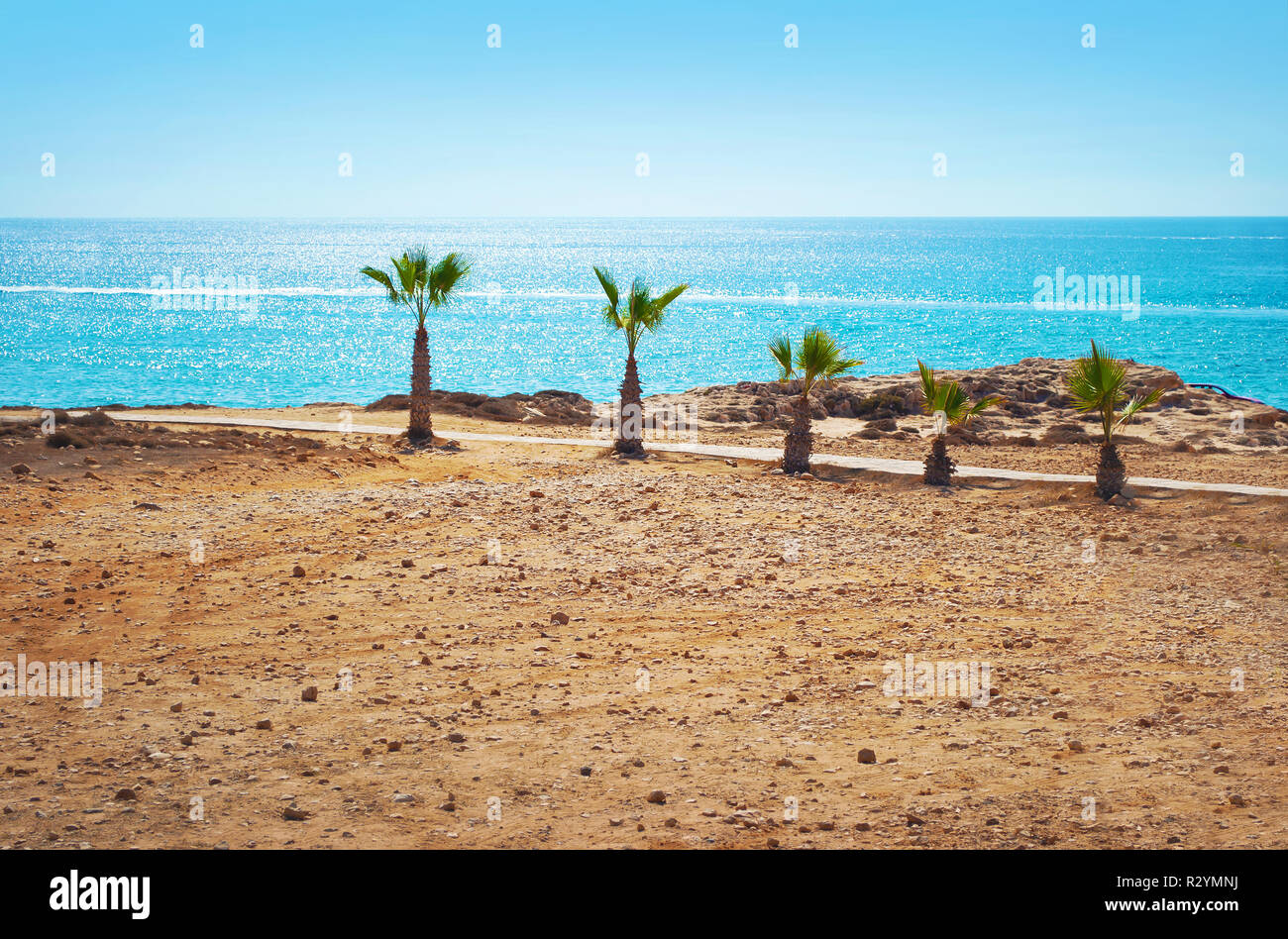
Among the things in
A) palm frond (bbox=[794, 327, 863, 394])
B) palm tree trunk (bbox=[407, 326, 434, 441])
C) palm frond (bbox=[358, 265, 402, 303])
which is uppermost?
palm frond (bbox=[358, 265, 402, 303])

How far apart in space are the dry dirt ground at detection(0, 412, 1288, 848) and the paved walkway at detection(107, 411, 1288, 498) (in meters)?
0.86

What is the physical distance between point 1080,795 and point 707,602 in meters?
5.83

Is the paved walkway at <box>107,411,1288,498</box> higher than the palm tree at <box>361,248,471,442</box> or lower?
lower

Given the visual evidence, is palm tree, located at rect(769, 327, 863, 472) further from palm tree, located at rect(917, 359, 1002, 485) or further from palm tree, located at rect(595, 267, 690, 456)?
palm tree, located at rect(595, 267, 690, 456)

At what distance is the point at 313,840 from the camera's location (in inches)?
271

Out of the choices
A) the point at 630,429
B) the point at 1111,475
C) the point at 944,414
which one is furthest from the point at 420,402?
the point at 1111,475

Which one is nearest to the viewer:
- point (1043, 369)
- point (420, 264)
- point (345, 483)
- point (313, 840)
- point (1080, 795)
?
point (313, 840)

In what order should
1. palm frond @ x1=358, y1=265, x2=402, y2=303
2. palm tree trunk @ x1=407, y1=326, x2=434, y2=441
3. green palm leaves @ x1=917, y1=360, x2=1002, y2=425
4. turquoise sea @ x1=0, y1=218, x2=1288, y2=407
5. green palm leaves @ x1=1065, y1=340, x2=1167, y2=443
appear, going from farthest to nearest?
turquoise sea @ x1=0, y1=218, x2=1288, y2=407, palm tree trunk @ x1=407, y1=326, x2=434, y2=441, palm frond @ x1=358, y1=265, x2=402, y2=303, green palm leaves @ x1=917, y1=360, x2=1002, y2=425, green palm leaves @ x1=1065, y1=340, x2=1167, y2=443

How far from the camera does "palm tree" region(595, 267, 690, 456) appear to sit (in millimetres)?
22953

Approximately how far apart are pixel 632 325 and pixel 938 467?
25.6 ft

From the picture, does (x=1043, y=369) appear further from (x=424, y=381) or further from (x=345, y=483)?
(x=345, y=483)

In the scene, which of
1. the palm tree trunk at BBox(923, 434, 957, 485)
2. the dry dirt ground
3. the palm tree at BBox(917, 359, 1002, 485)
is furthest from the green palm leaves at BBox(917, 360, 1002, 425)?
the dry dirt ground

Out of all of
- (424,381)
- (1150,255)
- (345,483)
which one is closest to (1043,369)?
(424,381)
